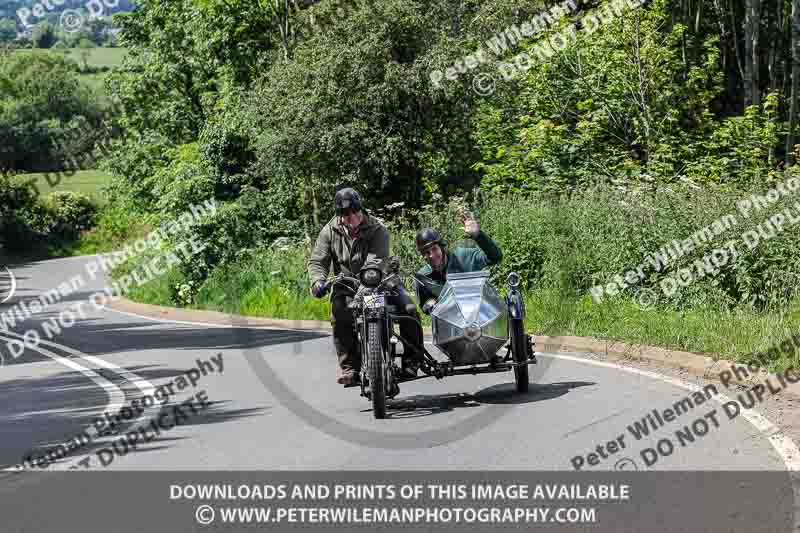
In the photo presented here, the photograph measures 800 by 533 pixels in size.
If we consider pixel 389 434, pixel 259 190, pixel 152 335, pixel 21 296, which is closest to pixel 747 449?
pixel 389 434

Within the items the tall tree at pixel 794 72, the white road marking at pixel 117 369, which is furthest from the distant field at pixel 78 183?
the white road marking at pixel 117 369

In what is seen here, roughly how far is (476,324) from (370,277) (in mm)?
994

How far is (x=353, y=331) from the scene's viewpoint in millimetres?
10391

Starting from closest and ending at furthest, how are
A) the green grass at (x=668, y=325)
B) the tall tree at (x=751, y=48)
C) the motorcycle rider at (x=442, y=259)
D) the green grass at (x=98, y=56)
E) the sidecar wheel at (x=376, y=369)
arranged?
the sidecar wheel at (x=376, y=369)
the motorcycle rider at (x=442, y=259)
the green grass at (x=668, y=325)
the tall tree at (x=751, y=48)
the green grass at (x=98, y=56)

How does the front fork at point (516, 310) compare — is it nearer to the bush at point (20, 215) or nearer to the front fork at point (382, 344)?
the front fork at point (382, 344)

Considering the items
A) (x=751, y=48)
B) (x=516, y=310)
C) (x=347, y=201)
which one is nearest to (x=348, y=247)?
(x=347, y=201)

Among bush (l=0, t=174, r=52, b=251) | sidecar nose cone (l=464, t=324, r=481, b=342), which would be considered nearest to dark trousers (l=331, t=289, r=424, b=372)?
sidecar nose cone (l=464, t=324, r=481, b=342)

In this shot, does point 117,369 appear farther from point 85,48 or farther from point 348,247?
point 85,48

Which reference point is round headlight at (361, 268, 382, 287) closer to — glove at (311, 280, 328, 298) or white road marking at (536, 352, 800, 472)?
glove at (311, 280, 328, 298)

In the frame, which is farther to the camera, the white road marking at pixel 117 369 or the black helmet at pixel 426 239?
the white road marking at pixel 117 369

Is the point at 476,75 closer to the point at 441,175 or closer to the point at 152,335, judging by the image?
the point at 441,175

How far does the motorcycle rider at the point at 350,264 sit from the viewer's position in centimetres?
1023

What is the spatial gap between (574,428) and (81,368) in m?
10.6

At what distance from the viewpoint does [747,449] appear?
7.65 meters
